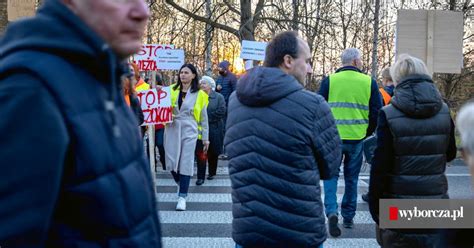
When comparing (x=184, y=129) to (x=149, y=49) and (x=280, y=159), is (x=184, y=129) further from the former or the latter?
(x=280, y=159)

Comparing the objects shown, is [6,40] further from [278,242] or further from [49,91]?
[278,242]

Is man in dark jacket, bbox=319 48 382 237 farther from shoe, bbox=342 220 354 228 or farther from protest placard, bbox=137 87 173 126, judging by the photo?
protest placard, bbox=137 87 173 126

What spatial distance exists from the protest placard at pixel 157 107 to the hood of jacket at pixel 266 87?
4.76 meters

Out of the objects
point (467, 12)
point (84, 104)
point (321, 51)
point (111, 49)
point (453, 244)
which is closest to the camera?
point (84, 104)

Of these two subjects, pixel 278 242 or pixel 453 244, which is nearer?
pixel 453 244

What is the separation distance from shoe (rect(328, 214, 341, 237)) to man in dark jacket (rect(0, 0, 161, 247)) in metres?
4.80

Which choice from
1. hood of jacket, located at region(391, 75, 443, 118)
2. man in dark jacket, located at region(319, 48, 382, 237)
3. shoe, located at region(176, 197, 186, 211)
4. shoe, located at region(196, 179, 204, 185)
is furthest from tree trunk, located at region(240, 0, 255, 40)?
hood of jacket, located at region(391, 75, 443, 118)

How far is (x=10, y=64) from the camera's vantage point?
4.42 ft

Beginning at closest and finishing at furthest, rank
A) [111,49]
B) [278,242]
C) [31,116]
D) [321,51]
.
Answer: [31,116], [111,49], [278,242], [321,51]

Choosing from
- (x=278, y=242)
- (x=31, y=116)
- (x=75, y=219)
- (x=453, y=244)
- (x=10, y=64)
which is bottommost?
(x=278, y=242)

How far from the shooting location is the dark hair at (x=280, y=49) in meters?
3.23

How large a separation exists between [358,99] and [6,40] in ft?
18.8

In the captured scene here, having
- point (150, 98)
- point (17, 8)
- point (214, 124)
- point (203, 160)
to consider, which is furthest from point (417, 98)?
point (214, 124)

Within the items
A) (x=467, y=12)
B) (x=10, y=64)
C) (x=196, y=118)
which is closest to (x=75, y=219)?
(x=10, y=64)
